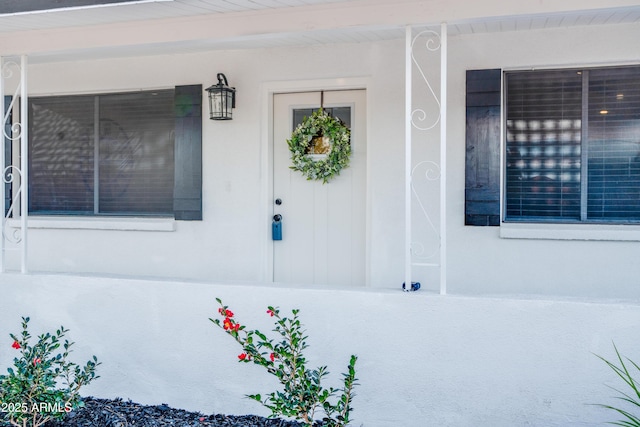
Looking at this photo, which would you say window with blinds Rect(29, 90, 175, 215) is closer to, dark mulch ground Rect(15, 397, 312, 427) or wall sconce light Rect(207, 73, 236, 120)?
wall sconce light Rect(207, 73, 236, 120)

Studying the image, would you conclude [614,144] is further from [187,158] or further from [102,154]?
[102,154]

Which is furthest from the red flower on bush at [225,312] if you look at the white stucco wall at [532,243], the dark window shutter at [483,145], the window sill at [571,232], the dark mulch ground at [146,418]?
the window sill at [571,232]

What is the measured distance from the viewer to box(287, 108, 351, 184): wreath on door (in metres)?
5.30

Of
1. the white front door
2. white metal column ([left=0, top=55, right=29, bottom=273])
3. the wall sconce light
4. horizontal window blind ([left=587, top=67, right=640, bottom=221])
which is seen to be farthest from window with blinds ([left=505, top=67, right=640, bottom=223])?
white metal column ([left=0, top=55, right=29, bottom=273])

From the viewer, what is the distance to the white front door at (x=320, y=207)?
5.36m

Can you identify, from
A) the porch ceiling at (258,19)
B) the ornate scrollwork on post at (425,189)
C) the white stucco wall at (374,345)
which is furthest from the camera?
the ornate scrollwork on post at (425,189)

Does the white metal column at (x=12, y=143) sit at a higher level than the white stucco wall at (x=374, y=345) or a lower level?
higher

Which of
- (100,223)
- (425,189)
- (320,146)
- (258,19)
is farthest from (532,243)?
(100,223)

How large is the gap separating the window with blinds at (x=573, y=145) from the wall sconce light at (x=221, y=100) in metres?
2.43

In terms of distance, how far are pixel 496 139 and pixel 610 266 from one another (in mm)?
1342

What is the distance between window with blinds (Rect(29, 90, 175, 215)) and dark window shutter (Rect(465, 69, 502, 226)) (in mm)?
2822

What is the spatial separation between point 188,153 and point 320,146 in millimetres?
1261

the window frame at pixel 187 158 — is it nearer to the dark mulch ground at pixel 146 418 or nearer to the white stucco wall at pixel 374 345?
the white stucco wall at pixel 374 345

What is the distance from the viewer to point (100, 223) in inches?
230
